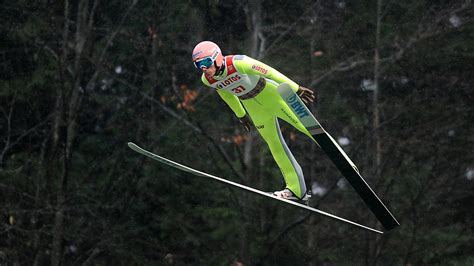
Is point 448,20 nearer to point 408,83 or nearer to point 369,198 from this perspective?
point 408,83

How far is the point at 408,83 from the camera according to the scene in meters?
18.6

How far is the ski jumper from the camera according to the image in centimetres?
798

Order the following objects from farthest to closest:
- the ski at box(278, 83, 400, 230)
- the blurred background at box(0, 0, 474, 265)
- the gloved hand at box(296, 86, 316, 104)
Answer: the blurred background at box(0, 0, 474, 265), the gloved hand at box(296, 86, 316, 104), the ski at box(278, 83, 400, 230)

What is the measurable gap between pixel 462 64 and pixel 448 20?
3.34 feet

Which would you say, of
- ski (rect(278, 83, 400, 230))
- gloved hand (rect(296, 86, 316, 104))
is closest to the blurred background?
ski (rect(278, 83, 400, 230))

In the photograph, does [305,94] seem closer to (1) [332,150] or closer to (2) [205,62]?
(1) [332,150]

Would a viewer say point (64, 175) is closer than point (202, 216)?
Yes

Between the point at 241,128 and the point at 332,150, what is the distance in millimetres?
9554

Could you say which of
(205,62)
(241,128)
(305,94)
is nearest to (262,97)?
(305,94)

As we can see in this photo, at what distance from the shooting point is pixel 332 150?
8156 millimetres

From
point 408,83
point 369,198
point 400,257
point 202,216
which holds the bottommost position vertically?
point 369,198

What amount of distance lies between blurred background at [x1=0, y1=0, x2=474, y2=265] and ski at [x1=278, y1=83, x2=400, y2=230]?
330 inches

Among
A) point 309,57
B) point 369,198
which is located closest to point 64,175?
point 309,57

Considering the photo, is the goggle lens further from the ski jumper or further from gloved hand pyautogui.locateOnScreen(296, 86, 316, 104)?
gloved hand pyautogui.locateOnScreen(296, 86, 316, 104)
